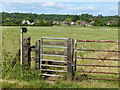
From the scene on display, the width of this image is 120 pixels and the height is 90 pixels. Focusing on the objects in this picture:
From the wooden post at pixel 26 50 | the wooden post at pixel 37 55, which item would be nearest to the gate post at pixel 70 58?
the wooden post at pixel 37 55

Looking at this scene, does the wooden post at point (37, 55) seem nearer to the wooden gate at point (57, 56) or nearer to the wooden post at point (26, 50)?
the wooden gate at point (57, 56)

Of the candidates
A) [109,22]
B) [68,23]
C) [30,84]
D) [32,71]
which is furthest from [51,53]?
[68,23]

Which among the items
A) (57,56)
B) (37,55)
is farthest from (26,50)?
(57,56)

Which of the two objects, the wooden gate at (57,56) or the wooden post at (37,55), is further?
the wooden post at (37,55)

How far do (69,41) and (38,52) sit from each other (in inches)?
50.2

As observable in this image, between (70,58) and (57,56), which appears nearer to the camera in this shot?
(70,58)

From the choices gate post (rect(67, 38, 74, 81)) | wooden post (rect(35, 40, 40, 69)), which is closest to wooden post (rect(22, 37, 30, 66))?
wooden post (rect(35, 40, 40, 69))

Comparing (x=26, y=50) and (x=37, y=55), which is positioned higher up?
(x=26, y=50)

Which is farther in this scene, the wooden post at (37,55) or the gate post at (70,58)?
the wooden post at (37,55)

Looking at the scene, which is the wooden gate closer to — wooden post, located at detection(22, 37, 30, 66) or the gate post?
the gate post

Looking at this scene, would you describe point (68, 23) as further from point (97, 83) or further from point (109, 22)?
point (97, 83)

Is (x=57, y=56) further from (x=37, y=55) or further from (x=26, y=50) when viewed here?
(x=26, y=50)

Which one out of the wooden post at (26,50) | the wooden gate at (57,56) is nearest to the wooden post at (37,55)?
the wooden gate at (57,56)

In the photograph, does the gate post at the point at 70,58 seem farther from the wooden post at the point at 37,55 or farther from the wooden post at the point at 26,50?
the wooden post at the point at 26,50
